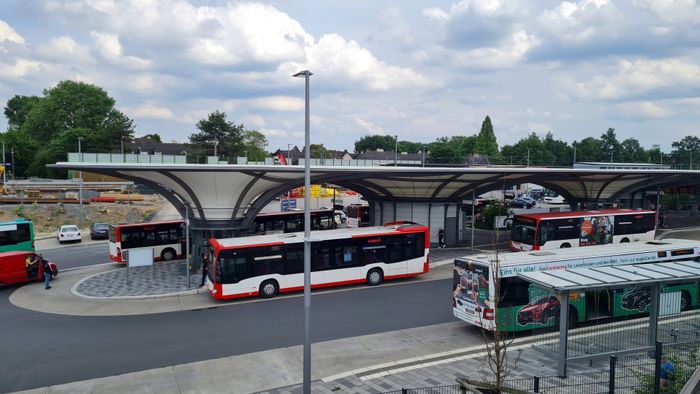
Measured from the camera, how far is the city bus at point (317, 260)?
19453mm

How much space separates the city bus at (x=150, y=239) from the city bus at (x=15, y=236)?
420 cm

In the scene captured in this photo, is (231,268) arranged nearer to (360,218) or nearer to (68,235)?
(360,218)

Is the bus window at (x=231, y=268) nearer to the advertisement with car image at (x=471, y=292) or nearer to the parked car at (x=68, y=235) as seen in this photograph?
the advertisement with car image at (x=471, y=292)

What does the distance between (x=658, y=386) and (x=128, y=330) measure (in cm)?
1477

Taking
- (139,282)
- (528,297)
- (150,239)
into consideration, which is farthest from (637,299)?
(150,239)

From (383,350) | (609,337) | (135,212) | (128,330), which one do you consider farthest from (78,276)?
(135,212)

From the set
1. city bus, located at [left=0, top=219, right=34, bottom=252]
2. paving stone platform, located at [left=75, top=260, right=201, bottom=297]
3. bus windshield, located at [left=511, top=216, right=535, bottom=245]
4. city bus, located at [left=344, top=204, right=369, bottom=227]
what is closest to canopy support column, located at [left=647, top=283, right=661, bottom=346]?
bus windshield, located at [left=511, top=216, right=535, bottom=245]

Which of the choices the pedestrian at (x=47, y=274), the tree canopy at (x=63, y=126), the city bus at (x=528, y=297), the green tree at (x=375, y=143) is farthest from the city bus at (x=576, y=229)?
the green tree at (x=375, y=143)

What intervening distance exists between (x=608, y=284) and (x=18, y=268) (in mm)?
24000

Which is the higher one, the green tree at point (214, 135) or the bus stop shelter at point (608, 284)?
the green tree at point (214, 135)

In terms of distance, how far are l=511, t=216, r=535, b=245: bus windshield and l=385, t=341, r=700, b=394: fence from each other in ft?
50.8

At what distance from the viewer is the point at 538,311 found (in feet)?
49.2

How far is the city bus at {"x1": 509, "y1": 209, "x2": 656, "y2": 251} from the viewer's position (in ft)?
91.1

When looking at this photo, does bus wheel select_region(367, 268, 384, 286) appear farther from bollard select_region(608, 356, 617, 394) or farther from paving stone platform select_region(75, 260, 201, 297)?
bollard select_region(608, 356, 617, 394)
